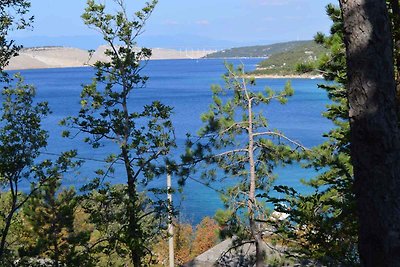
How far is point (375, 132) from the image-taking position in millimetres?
1876

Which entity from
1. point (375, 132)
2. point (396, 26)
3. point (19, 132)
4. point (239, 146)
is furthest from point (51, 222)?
point (375, 132)

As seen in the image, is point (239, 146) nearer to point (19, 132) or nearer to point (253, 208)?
point (253, 208)

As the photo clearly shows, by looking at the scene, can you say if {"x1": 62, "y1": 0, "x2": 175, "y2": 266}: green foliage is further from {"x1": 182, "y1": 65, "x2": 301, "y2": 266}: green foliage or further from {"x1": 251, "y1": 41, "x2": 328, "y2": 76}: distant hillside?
{"x1": 251, "y1": 41, "x2": 328, "y2": 76}: distant hillside

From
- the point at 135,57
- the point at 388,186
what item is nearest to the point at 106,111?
the point at 135,57

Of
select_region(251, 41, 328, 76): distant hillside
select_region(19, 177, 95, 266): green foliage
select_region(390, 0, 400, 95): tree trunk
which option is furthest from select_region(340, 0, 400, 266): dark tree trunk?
select_region(19, 177, 95, 266): green foliage

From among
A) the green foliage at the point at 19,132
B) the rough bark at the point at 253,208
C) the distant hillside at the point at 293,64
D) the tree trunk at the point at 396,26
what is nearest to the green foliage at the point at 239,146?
the rough bark at the point at 253,208

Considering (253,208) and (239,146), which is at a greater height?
(239,146)

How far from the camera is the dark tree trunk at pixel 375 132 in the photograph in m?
1.87

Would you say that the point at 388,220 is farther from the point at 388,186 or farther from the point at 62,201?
the point at 62,201

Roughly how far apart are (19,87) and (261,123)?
330cm

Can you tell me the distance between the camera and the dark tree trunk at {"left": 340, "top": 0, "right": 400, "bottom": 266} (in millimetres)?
1869

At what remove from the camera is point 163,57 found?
174 m

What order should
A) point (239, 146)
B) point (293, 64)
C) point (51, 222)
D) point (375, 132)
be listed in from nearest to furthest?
point (375, 132) → point (293, 64) → point (239, 146) → point (51, 222)

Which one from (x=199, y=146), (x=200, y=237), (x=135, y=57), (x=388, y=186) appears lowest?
(x=200, y=237)
